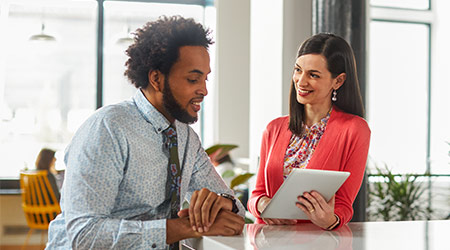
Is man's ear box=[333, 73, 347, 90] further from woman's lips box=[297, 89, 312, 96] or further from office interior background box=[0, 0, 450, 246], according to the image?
office interior background box=[0, 0, 450, 246]

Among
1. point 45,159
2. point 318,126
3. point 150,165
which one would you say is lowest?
point 45,159

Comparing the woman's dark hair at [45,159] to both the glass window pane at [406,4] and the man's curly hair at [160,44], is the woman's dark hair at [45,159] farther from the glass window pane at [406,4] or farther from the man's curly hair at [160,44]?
the glass window pane at [406,4]

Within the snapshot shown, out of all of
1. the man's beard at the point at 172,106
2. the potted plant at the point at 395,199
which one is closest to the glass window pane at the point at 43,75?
the potted plant at the point at 395,199

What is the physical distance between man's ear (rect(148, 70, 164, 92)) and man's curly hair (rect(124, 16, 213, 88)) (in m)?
0.01

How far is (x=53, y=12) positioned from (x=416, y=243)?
6.10 m

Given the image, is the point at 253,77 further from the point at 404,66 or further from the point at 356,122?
the point at 404,66

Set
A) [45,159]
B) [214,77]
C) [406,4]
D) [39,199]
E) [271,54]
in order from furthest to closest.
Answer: [406,4] < [214,77] < [45,159] < [39,199] < [271,54]

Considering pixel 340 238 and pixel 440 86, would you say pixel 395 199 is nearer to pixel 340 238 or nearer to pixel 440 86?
pixel 440 86

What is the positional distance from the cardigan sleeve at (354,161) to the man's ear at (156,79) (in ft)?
2.12

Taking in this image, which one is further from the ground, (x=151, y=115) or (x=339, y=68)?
(x=339, y=68)

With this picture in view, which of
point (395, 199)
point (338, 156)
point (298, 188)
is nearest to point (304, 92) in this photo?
point (338, 156)

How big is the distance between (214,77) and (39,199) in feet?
7.17

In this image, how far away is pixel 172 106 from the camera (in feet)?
5.58

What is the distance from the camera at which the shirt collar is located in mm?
1675
